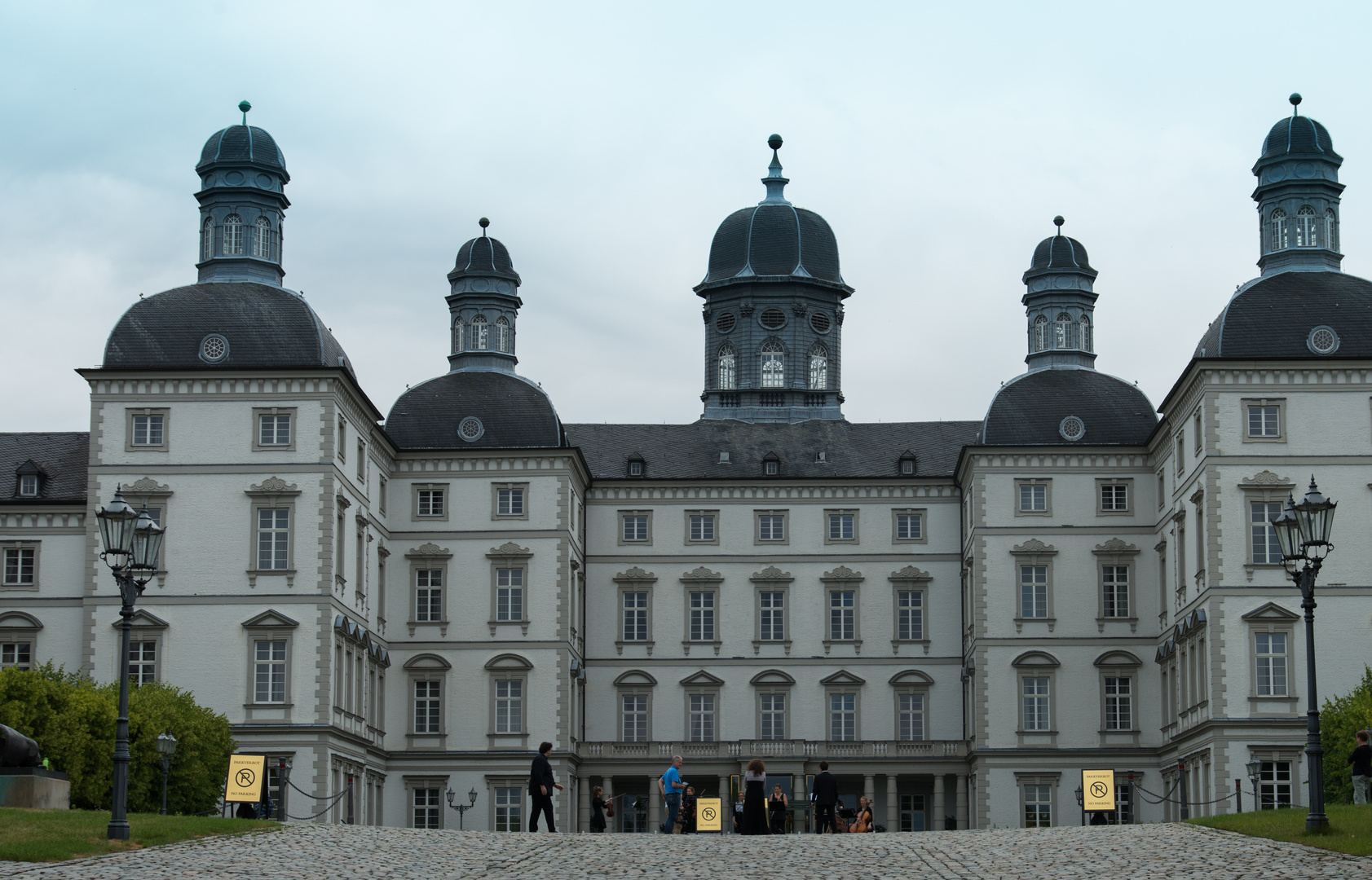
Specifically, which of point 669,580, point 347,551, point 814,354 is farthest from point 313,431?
point 814,354

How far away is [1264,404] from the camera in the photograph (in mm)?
57656

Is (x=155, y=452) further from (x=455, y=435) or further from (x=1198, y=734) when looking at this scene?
(x=1198, y=734)

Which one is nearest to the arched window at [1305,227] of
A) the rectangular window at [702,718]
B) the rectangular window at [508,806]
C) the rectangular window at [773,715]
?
the rectangular window at [773,715]

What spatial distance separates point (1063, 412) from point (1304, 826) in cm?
3892

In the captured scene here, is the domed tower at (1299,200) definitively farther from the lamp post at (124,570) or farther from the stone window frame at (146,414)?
the lamp post at (124,570)

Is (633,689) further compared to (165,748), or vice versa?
(633,689)

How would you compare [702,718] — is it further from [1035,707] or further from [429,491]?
[429,491]

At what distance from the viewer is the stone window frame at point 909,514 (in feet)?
242

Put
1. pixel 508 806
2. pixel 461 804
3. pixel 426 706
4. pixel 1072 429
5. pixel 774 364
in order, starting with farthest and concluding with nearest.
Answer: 1. pixel 774 364
2. pixel 1072 429
3. pixel 426 706
4. pixel 508 806
5. pixel 461 804

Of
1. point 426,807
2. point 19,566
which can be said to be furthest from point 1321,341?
point 19,566

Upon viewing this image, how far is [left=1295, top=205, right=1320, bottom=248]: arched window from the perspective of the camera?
2495 inches

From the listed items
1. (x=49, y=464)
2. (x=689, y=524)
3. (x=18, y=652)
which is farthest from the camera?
(x=689, y=524)

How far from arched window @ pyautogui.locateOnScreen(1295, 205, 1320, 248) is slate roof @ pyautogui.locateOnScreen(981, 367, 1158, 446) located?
28.0 ft

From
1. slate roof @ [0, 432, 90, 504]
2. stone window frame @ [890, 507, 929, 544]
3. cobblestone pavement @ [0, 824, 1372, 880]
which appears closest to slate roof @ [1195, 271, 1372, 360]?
stone window frame @ [890, 507, 929, 544]
